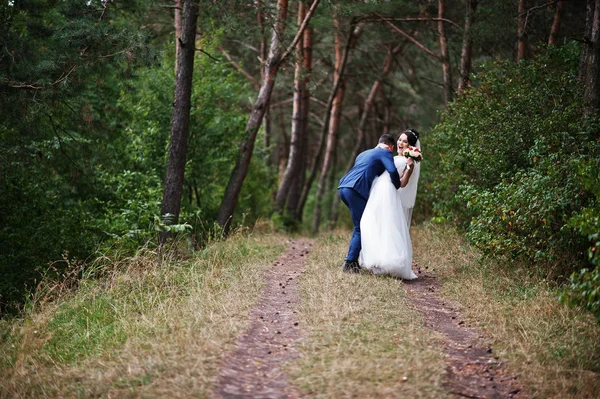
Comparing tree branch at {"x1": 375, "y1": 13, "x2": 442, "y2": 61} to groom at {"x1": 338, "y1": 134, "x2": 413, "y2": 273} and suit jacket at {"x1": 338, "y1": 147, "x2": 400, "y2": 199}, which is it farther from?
suit jacket at {"x1": 338, "y1": 147, "x2": 400, "y2": 199}

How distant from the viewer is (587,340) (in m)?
6.16

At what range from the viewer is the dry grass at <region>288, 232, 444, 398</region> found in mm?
5055

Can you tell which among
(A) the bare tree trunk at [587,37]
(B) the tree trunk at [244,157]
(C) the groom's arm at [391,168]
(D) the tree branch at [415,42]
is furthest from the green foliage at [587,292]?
(D) the tree branch at [415,42]

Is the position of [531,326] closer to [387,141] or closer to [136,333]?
[387,141]

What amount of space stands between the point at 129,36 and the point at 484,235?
678 centimetres

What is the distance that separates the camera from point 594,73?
32.0 ft

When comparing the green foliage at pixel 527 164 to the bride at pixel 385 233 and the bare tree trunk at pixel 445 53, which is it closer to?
the bride at pixel 385 233

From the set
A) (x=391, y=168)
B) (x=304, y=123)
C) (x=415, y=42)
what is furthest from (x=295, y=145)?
(x=391, y=168)

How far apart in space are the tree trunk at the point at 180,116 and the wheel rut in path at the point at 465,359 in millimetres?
5177

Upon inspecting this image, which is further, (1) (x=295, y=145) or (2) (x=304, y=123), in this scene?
(2) (x=304, y=123)

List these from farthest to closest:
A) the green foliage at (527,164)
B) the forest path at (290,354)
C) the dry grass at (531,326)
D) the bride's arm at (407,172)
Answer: the bride's arm at (407,172) → the green foliage at (527,164) → the dry grass at (531,326) → the forest path at (290,354)

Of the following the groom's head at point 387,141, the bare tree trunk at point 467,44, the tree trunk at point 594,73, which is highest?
the bare tree trunk at point 467,44

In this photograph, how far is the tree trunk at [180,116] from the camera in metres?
11.1

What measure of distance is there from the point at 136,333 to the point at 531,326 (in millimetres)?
4330
